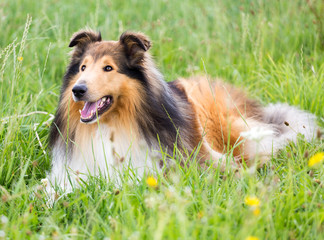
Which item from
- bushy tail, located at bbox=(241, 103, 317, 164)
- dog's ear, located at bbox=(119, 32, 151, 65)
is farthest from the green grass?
dog's ear, located at bbox=(119, 32, 151, 65)

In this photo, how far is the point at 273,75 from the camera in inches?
215

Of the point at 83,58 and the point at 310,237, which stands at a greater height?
the point at 83,58

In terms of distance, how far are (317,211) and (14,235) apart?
180cm

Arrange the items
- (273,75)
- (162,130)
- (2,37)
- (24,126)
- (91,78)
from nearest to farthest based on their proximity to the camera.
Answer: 1. (91,78)
2. (162,130)
3. (24,126)
4. (273,75)
5. (2,37)

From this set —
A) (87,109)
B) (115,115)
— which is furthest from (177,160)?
(87,109)

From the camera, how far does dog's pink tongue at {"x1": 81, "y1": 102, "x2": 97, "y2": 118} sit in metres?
3.48

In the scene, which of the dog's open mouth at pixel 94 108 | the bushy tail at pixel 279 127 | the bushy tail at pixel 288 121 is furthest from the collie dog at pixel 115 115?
the bushy tail at pixel 288 121

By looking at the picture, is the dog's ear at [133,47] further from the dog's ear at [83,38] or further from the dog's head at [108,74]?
the dog's ear at [83,38]

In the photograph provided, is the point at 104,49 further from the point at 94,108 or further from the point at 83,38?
the point at 94,108

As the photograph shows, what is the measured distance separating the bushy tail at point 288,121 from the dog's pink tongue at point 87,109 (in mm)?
1880

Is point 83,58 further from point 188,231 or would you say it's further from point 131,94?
point 188,231

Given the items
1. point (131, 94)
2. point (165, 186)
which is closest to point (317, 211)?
point (165, 186)

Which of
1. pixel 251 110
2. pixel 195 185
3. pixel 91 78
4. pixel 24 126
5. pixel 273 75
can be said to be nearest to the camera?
pixel 195 185

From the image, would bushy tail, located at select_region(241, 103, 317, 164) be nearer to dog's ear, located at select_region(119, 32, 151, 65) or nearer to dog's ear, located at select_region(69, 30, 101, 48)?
dog's ear, located at select_region(119, 32, 151, 65)
